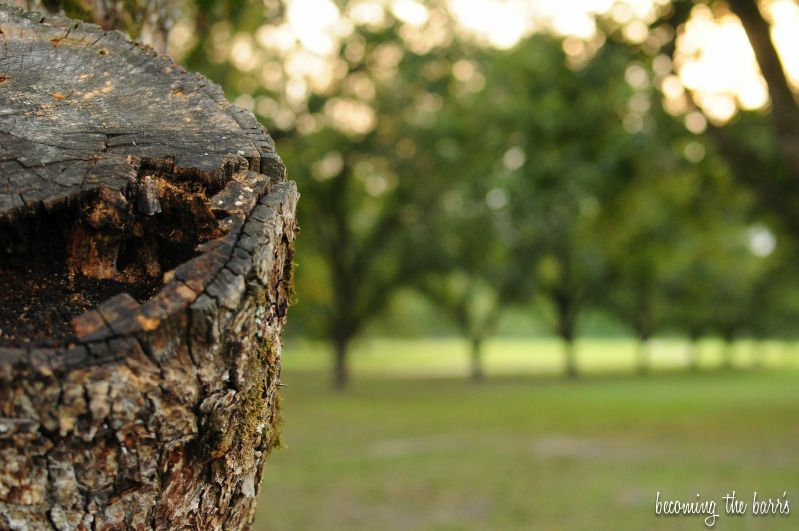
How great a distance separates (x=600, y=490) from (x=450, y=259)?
1955cm

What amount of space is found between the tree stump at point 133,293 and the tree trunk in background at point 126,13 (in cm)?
63

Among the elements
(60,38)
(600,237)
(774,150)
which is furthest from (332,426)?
(60,38)

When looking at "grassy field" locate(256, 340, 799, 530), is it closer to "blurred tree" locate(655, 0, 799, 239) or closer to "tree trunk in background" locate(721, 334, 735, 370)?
"blurred tree" locate(655, 0, 799, 239)

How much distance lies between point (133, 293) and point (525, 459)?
11835mm

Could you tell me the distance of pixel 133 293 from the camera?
185 cm

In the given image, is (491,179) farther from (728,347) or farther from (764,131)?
(728,347)

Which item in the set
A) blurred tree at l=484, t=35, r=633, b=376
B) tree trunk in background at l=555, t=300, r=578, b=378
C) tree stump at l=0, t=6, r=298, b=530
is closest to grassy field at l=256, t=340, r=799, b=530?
blurred tree at l=484, t=35, r=633, b=376

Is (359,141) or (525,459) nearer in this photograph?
(525,459)

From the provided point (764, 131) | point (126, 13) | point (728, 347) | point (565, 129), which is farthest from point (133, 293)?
point (728, 347)

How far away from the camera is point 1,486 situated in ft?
4.82

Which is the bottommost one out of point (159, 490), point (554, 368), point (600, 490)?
point (554, 368)

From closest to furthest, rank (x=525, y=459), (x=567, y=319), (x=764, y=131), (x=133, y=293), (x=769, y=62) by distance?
(x=133, y=293) < (x=769, y=62) < (x=525, y=459) < (x=764, y=131) < (x=567, y=319)

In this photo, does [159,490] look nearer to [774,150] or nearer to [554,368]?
[774,150]

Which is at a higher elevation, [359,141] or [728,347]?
[359,141]
